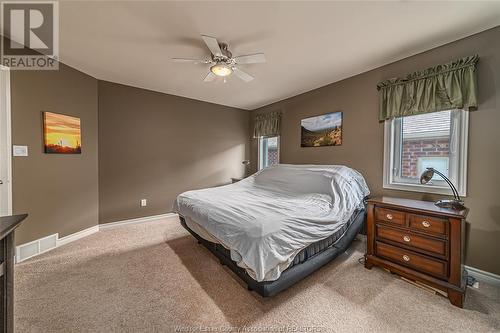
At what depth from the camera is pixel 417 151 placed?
2484mm

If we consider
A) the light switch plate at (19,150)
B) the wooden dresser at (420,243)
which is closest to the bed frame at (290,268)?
the wooden dresser at (420,243)

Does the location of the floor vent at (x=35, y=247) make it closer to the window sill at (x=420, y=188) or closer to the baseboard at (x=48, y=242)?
the baseboard at (x=48, y=242)

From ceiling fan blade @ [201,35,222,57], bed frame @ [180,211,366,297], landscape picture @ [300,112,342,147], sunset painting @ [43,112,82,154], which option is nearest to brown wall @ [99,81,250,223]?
sunset painting @ [43,112,82,154]

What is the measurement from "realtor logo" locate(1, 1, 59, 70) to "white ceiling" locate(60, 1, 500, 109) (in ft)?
0.32

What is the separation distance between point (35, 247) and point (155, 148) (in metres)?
2.13

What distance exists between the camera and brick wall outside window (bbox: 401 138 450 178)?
2266 mm

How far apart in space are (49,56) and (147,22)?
1.75m

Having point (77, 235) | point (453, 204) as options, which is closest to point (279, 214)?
point (453, 204)

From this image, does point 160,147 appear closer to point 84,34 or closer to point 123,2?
point 84,34

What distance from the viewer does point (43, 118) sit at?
248 centimetres

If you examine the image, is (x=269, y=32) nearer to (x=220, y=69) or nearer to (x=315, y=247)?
(x=220, y=69)

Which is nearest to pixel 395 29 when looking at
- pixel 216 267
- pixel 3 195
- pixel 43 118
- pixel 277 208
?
pixel 277 208

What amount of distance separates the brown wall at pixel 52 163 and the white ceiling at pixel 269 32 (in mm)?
403

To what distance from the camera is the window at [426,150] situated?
2094mm
